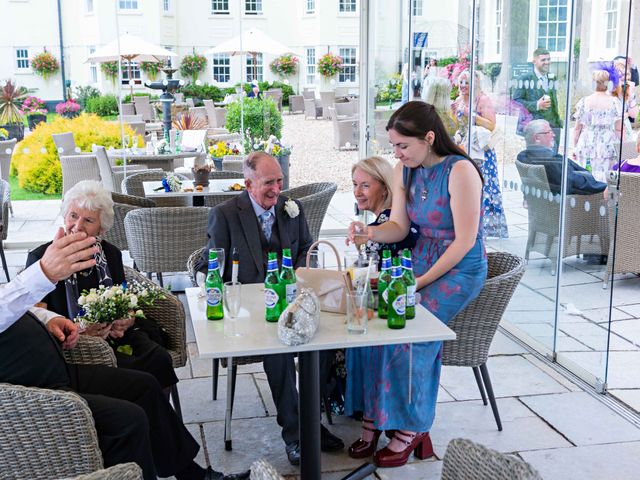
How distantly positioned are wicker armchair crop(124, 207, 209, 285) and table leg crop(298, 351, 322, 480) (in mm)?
2720

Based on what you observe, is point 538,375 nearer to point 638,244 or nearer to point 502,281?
point 502,281

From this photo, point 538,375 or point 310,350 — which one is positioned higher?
point 310,350

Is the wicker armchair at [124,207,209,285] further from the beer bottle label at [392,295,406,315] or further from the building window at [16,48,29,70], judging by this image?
the building window at [16,48,29,70]

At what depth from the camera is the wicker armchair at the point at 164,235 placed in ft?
17.7

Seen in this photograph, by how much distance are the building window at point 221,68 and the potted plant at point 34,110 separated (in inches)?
85.6

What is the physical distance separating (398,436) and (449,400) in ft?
2.55

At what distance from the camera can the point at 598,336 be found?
438cm

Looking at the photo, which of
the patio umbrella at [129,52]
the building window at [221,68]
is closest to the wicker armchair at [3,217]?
the patio umbrella at [129,52]

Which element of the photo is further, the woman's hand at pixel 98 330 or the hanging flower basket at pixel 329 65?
the hanging flower basket at pixel 329 65

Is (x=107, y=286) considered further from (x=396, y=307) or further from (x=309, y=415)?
(x=396, y=307)

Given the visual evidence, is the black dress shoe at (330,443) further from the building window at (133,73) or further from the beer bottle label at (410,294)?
the building window at (133,73)

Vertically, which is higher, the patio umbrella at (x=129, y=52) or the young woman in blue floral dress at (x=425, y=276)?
the patio umbrella at (x=129, y=52)

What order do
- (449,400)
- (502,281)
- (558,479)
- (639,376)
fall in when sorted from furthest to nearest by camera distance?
(639,376)
(449,400)
(502,281)
(558,479)

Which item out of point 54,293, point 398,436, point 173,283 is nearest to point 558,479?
point 398,436
